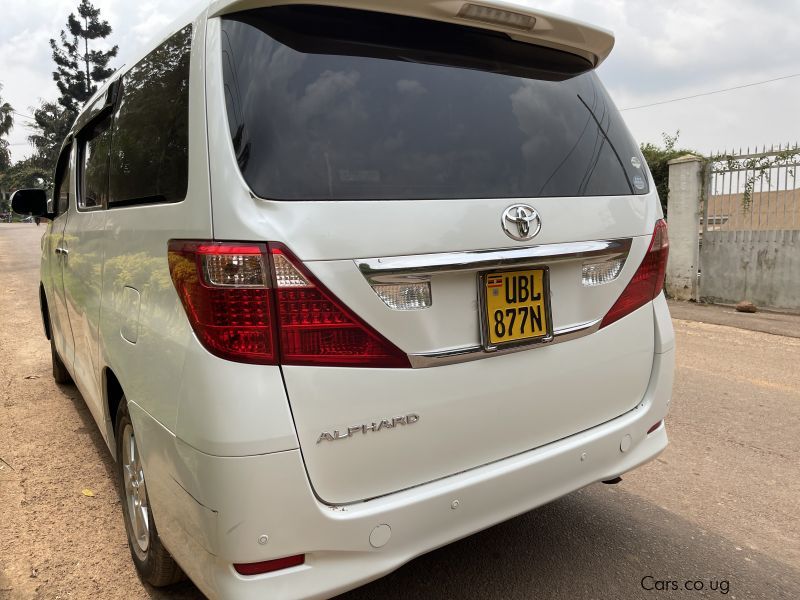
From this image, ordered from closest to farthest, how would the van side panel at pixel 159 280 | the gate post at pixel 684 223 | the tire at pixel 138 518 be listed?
the van side panel at pixel 159 280 < the tire at pixel 138 518 < the gate post at pixel 684 223

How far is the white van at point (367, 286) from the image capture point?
5.40 feet

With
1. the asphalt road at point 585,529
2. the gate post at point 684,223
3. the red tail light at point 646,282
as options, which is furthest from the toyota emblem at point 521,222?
the gate post at point 684,223

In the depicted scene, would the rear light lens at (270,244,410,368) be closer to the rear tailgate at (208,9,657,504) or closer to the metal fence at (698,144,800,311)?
the rear tailgate at (208,9,657,504)

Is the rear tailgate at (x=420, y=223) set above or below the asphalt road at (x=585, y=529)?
above

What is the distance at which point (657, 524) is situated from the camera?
2811 millimetres

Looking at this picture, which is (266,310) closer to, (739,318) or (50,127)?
(739,318)

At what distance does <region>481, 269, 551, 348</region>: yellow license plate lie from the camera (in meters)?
1.90

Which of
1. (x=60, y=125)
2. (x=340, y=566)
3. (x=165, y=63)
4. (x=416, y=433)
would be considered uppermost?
(x=60, y=125)

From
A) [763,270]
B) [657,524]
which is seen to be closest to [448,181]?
[657,524]

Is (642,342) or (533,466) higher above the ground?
(642,342)

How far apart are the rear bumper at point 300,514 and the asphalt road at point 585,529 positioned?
57 cm

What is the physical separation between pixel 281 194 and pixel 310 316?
1.04 ft

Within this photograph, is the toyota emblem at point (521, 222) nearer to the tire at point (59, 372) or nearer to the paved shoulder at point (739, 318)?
the tire at point (59, 372)

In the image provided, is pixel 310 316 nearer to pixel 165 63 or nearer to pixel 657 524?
pixel 165 63
